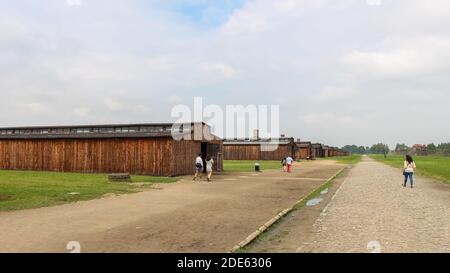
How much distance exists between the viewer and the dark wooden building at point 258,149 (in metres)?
77.8

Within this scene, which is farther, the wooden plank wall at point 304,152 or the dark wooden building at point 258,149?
the wooden plank wall at point 304,152

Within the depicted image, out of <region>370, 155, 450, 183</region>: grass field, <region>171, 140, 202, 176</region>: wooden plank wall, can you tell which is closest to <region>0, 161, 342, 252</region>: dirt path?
<region>171, 140, 202, 176</region>: wooden plank wall

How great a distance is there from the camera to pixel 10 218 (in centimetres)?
1133

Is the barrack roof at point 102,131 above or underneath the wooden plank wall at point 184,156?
above

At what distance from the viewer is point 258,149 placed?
77.7 meters

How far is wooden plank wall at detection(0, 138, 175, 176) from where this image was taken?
3000 cm

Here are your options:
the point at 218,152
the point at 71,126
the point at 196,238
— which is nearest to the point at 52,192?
the point at 196,238

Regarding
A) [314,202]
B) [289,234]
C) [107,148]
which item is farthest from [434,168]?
[289,234]

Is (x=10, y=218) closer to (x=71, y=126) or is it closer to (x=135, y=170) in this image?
(x=135, y=170)

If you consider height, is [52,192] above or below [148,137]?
below

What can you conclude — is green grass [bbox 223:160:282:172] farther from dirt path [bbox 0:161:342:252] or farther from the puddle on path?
dirt path [bbox 0:161:342:252]

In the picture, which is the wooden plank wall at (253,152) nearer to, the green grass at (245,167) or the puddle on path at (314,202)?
the green grass at (245,167)

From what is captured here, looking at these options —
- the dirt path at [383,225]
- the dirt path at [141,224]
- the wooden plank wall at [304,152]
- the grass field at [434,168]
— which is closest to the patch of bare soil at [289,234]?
the dirt path at [383,225]
